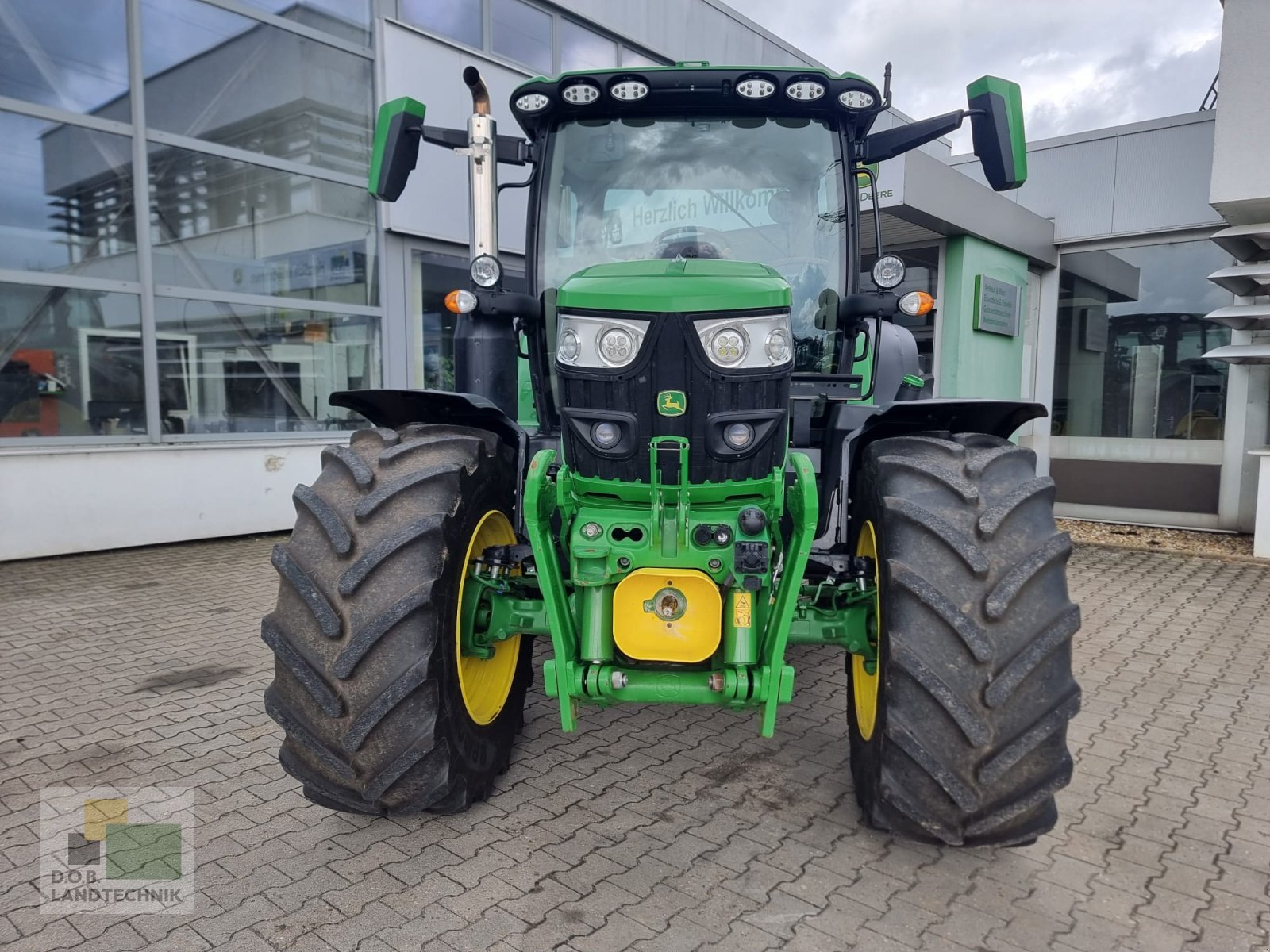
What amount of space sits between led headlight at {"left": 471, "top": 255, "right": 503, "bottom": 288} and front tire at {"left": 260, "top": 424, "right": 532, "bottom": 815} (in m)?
0.75

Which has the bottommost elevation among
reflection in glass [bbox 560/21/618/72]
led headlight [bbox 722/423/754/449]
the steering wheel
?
led headlight [bbox 722/423/754/449]

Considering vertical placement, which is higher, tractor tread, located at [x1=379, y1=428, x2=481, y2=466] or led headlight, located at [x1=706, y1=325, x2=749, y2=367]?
led headlight, located at [x1=706, y1=325, x2=749, y2=367]

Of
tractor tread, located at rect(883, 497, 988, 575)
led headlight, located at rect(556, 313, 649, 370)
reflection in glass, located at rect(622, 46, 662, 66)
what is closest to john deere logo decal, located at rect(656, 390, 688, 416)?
led headlight, located at rect(556, 313, 649, 370)

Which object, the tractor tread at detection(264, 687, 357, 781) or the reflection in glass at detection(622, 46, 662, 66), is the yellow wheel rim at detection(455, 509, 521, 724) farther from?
the reflection in glass at detection(622, 46, 662, 66)

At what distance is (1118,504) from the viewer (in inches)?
365

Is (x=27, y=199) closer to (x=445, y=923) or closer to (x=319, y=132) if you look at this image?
(x=319, y=132)

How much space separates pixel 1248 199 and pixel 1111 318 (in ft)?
9.78

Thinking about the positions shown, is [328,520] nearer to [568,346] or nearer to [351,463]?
[351,463]

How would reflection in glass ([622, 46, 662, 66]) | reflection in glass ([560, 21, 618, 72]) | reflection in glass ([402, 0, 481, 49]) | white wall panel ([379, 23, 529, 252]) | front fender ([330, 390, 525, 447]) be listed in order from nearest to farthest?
front fender ([330, 390, 525, 447]), white wall panel ([379, 23, 529, 252]), reflection in glass ([402, 0, 481, 49]), reflection in glass ([560, 21, 618, 72]), reflection in glass ([622, 46, 662, 66])

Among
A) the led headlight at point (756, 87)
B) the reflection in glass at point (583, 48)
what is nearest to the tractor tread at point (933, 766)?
the led headlight at point (756, 87)

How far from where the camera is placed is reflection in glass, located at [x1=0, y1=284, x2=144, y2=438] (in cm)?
658

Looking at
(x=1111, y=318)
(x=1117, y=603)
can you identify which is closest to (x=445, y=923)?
(x=1117, y=603)

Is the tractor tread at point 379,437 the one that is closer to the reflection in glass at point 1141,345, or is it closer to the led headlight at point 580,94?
the led headlight at point 580,94

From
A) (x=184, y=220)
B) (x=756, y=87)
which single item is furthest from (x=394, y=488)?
(x=184, y=220)
